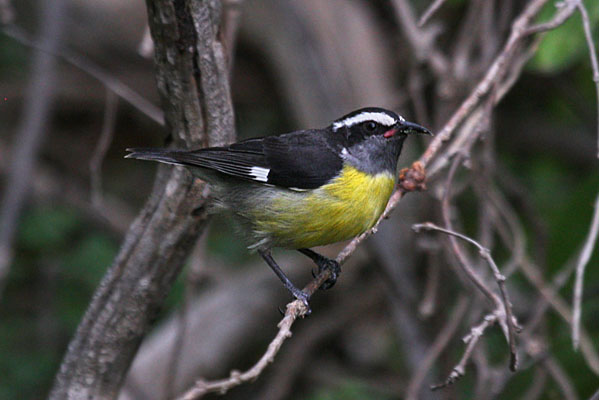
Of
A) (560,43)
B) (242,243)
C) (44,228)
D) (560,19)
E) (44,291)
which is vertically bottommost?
(560,19)

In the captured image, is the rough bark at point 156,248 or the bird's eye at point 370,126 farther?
the bird's eye at point 370,126

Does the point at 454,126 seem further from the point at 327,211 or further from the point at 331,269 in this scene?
the point at 331,269

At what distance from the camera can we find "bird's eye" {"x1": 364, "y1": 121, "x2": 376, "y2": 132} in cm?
354

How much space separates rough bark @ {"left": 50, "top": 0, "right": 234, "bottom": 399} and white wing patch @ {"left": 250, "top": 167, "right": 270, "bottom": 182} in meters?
0.28

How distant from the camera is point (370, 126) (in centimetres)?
354

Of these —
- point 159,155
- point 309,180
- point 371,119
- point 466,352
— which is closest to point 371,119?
point 371,119

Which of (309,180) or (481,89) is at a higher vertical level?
(309,180)

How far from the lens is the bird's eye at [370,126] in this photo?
3.54m

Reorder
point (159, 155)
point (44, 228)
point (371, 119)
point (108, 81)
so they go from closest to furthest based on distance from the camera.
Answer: point (159, 155)
point (108, 81)
point (371, 119)
point (44, 228)

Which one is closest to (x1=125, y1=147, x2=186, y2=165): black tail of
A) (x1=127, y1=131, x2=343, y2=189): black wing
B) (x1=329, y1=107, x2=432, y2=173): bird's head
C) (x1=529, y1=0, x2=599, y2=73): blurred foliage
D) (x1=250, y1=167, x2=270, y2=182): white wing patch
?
(x1=127, y1=131, x2=343, y2=189): black wing

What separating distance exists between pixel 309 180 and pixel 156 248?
77cm

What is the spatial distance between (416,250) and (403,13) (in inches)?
65.6

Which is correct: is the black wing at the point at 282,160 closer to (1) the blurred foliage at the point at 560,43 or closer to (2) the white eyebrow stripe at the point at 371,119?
(2) the white eyebrow stripe at the point at 371,119

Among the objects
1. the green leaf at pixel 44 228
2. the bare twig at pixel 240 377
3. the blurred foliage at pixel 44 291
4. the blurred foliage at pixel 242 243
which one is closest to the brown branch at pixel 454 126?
the bare twig at pixel 240 377
